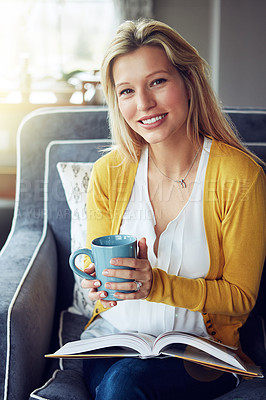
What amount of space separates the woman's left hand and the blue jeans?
0.15 m

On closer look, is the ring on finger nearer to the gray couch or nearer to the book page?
the book page

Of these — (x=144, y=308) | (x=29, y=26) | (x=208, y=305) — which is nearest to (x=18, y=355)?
(x=144, y=308)

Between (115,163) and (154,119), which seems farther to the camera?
(115,163)

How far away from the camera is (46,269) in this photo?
4.36ft

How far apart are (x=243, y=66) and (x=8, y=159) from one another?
3219mm

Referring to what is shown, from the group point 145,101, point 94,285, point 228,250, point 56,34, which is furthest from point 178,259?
point 56,34

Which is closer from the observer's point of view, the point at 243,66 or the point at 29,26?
the point at 243,66

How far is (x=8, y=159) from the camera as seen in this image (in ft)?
7.43

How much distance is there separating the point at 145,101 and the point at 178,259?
0.38 meters

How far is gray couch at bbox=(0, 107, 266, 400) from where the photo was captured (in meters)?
1.01

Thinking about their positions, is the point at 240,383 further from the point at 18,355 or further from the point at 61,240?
the point at 61,240

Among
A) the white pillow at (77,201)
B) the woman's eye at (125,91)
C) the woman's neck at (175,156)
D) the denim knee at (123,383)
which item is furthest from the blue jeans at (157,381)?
the woman's eye at (125,91)

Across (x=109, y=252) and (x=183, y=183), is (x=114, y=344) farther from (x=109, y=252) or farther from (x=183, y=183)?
(x=183, y=183)

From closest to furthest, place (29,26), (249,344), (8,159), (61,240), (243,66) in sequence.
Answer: (249,344) → (61,240) → (8,159) → (243,66) → (29,26)
